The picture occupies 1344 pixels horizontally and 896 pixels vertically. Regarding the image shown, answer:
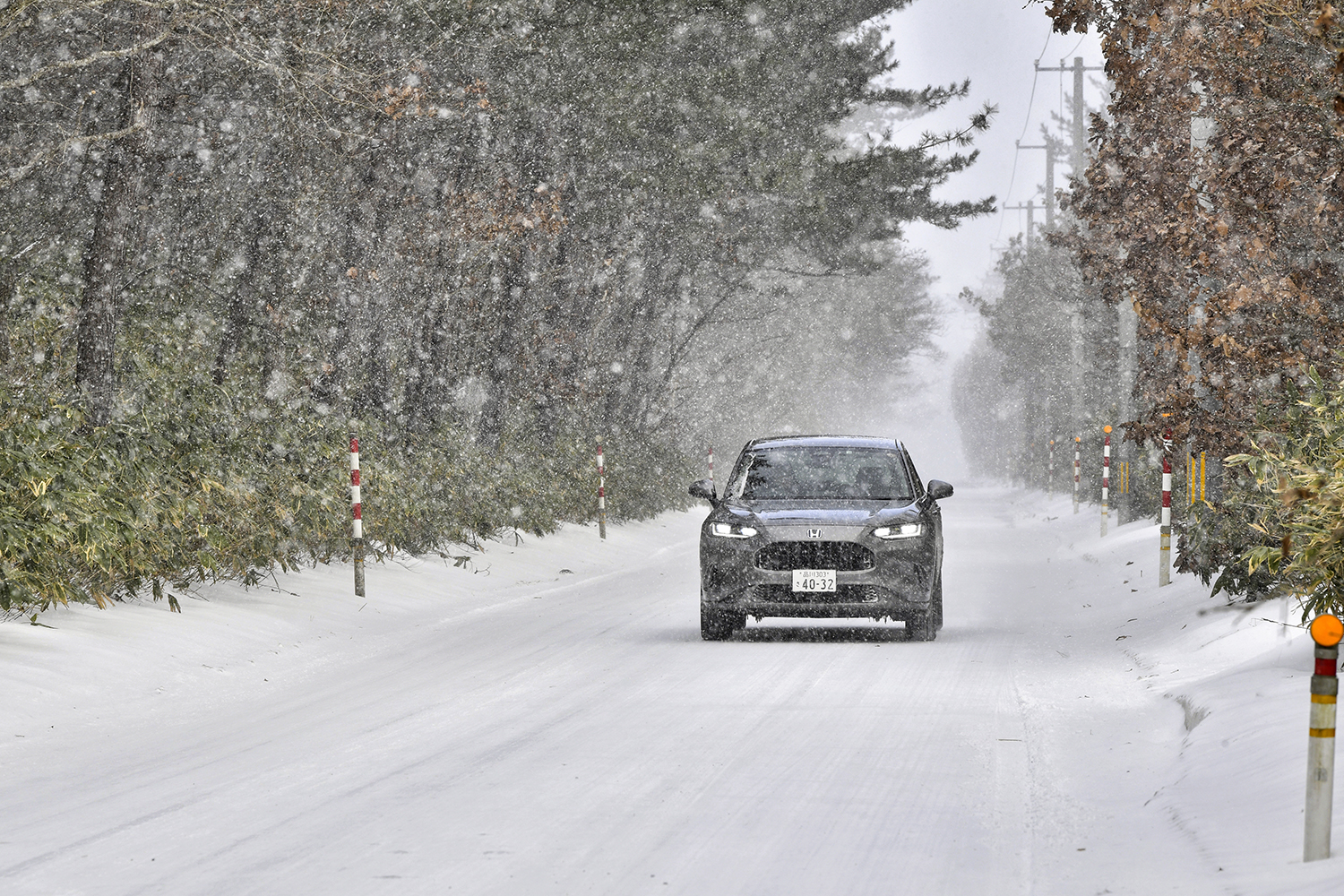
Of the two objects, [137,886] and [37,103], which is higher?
[37,103]

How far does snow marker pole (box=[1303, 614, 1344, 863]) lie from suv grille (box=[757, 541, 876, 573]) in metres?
8.03

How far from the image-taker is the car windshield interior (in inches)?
609

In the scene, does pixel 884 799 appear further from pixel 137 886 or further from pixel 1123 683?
pixel 1123 683

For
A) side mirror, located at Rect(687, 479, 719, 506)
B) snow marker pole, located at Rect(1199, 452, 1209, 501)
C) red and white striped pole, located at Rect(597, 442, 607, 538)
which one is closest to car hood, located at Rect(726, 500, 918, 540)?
side mirror, located at Rect(687, 479, 719, 506)

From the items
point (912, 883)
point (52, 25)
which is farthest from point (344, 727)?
point (52, 25)

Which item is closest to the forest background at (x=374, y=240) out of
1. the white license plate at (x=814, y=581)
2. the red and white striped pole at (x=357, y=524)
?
the red and white striped pole at (x=357, y=524)

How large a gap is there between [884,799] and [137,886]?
330 cm

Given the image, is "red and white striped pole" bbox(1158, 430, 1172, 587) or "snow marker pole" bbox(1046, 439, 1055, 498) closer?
"red and white striped pole" bbox(1158, 430, 1172, 587)

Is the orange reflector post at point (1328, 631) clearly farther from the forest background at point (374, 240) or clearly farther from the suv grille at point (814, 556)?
the suv grille at point (814, 556)

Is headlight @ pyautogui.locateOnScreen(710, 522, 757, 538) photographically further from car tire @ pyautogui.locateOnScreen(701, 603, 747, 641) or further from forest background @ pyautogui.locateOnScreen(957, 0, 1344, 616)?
forest background @ pyautogui.locateOnScreen(957, 0, 1344, 616)

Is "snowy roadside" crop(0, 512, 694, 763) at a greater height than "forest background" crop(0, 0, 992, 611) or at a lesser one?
lesser

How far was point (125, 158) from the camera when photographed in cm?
1445

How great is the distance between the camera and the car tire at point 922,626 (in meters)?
14.4

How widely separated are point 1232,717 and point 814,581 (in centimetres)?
515
